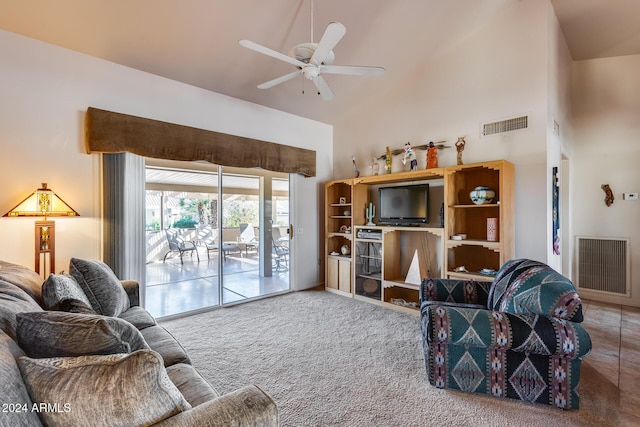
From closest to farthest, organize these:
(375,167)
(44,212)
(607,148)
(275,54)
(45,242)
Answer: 1. (275,54)
2. (44,212)
3. (45,242)
4. (607,148)
5. (375,167)

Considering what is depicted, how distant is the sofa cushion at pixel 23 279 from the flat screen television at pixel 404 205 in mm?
3663

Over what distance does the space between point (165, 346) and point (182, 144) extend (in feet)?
8.04

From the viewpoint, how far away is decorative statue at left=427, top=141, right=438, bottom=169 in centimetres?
397

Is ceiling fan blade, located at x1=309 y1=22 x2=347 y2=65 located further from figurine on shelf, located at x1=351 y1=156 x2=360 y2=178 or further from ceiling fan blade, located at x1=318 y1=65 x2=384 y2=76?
figurine on shelf, located at x1=351 y1=156 x2=360 y2=178

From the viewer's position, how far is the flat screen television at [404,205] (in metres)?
3.96

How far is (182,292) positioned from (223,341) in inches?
59.8

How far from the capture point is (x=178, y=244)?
4.11m

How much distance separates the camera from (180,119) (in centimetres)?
371

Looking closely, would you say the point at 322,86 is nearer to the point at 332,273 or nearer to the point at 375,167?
the point at 375,167

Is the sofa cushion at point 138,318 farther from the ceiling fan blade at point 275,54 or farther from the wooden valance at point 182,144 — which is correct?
the ceiling fan blade at point 275,54

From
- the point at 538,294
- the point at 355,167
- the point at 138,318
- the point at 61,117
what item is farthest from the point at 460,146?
the point at 61,117

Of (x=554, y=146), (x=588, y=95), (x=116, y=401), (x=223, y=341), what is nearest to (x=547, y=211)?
(x=554, y=146)

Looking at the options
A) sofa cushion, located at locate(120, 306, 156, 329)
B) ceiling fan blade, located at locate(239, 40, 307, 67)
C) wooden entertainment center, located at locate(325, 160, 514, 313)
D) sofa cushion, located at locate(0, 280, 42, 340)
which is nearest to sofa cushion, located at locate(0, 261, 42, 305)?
sofa cushion, located at locate(0, 280, 42, 340)

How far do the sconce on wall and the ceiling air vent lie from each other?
4499 mm
